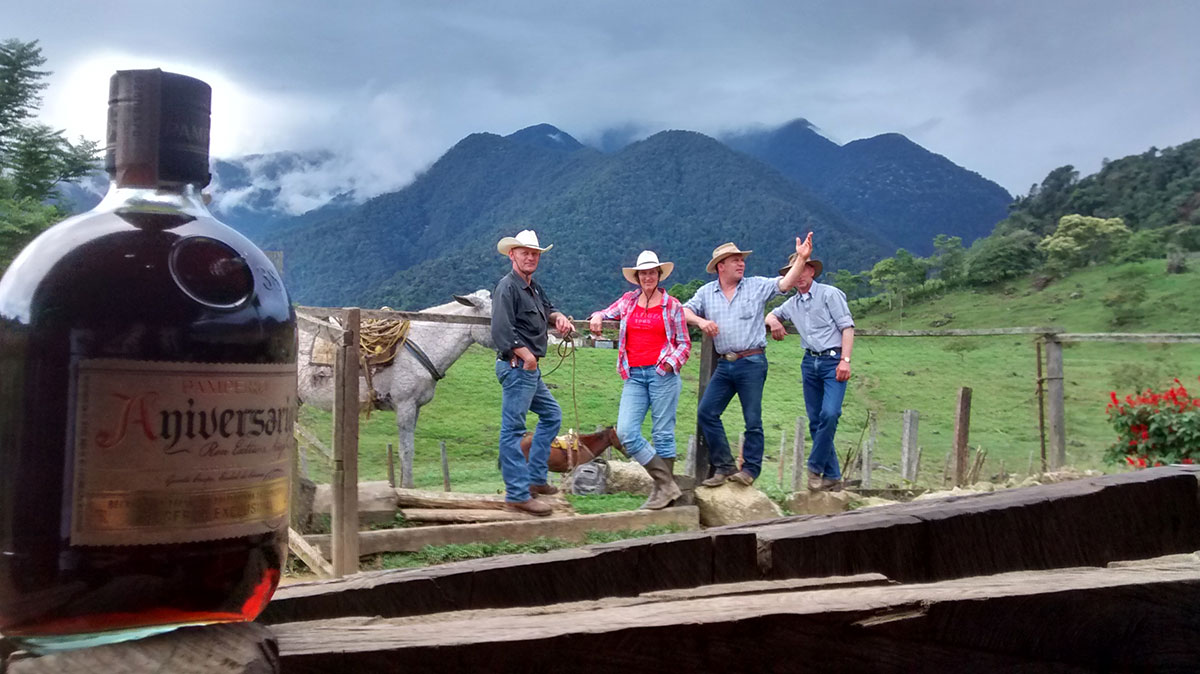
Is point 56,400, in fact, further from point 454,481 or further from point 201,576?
point 454,481

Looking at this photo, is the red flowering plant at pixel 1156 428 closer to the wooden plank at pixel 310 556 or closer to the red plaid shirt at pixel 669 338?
the red plaid shirt at pixel 669 338

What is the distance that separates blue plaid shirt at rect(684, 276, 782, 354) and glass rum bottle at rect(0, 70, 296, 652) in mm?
4923

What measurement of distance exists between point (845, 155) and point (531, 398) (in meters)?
66.9

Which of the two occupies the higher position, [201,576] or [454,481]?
[201,576]

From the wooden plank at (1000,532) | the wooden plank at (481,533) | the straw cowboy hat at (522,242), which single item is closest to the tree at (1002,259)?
the wooden plank at (481,533)

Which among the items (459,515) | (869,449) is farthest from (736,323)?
(869,449)

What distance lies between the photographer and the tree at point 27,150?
1897 centimetres

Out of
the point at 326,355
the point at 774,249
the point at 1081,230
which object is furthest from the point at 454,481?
the point at 774,249

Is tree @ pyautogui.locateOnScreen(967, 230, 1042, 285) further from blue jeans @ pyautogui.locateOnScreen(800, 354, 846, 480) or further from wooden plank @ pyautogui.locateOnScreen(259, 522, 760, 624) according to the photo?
wooden plank @ pyautogui.locateOnScreen(259, 522, 760, 624)

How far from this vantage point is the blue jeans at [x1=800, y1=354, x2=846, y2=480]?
5.54 m

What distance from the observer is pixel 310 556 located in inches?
195

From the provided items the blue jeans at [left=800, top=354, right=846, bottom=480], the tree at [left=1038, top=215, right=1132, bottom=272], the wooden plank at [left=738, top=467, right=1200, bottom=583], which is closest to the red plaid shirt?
the blue jeans at [left=800, top=354, right=846, bottom=480]

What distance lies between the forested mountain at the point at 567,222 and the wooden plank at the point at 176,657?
23.3m

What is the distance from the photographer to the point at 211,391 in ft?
1.86
